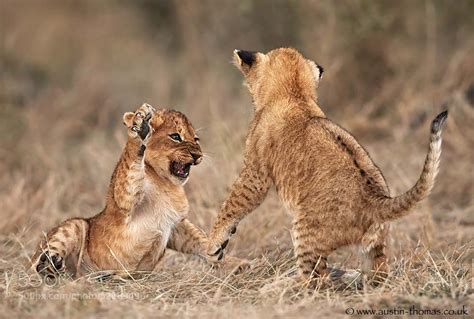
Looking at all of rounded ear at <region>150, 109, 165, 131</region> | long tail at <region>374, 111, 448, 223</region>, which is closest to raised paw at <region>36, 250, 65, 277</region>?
rounded ear at <region>150, 109, 165, 131</region>

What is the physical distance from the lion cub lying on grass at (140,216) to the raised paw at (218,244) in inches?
13.0

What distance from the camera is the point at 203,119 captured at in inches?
582

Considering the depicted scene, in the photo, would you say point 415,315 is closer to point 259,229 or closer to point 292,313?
point 292,313

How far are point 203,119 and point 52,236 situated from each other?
7.52 metres

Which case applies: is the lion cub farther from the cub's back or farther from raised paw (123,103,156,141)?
raised paw (123,103,156,141)

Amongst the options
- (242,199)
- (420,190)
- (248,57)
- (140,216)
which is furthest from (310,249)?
(248,57)

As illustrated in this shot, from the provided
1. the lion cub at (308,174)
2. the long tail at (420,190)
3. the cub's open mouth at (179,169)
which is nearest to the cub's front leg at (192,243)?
the lion cub at (308,174)

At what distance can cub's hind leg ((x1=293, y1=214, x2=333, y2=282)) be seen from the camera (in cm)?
636

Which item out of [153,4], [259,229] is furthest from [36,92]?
[259,229]

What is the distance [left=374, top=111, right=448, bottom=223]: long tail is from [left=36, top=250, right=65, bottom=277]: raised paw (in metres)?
2.66

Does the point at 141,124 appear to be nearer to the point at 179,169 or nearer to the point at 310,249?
the point at 179,169

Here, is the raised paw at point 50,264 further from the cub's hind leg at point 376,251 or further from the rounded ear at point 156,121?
the cub's hind leg at point 376,251

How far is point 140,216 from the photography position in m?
7.34

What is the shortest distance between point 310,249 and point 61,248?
2.20 m
